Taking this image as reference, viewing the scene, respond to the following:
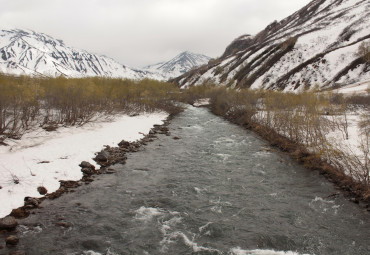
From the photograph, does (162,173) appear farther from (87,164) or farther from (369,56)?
(369,56)

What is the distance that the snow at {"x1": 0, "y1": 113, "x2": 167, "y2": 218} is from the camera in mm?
14040

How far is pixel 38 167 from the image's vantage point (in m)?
17.0

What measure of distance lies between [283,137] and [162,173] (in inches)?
638

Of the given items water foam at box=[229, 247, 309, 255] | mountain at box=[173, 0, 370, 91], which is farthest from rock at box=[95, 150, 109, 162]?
mountain at box=[173, 0, 370, 91]

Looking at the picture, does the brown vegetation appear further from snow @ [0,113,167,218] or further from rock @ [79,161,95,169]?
snow @ [0,113,167,218]

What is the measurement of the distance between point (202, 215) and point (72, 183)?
29.8ft

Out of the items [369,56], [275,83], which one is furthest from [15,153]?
[275,83]

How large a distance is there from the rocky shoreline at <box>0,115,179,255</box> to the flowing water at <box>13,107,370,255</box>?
45cm

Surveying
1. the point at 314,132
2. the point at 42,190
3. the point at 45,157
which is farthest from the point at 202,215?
the point at 314,132

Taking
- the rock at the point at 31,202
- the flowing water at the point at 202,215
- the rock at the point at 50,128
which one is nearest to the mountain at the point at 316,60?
the flowing water at the point at 202,215

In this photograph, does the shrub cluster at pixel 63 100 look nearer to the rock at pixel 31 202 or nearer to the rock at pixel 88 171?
the rock at pixel 88 171

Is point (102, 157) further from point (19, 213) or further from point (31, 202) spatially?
point (19, 213)

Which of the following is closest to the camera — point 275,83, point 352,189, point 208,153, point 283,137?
point 352,189

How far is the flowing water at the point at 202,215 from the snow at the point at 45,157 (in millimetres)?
1870
